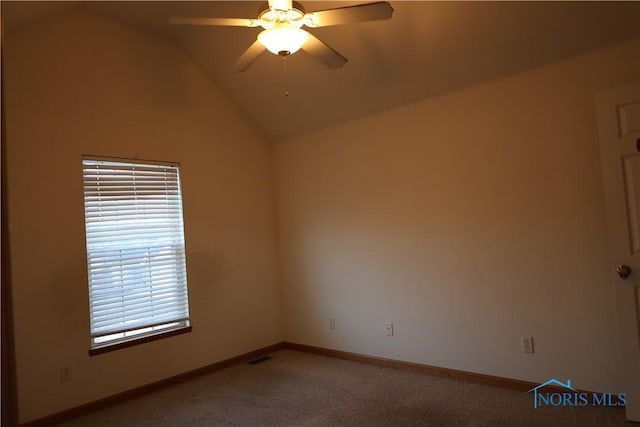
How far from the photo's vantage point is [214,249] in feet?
14.4

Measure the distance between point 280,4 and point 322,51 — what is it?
0.40 meters

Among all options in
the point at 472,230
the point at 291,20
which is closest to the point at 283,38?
the point at 291,20

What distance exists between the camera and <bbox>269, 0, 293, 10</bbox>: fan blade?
217cm

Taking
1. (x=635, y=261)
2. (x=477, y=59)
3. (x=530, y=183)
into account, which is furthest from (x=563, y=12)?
(x=635, y=261)

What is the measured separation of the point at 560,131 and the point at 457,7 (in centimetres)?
113

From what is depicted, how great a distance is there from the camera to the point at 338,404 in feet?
10.6

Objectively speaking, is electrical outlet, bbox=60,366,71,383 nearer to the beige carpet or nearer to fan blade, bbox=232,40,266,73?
the beige carpet

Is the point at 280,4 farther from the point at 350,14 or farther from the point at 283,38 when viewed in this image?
the point at 350,14

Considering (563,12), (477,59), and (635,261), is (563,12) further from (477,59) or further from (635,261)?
(635,261)

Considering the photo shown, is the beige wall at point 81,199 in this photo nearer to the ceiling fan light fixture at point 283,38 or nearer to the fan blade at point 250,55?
the fan blade at point 250,55

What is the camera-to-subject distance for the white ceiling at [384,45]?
282cm
